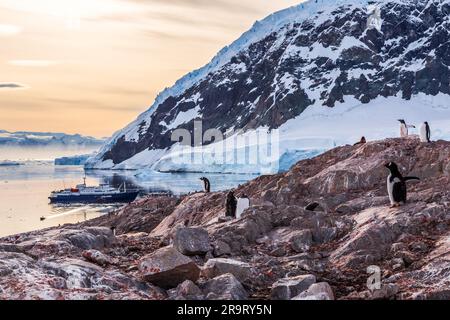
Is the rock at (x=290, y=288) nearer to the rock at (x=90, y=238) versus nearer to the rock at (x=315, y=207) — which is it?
the rock at (x=90, y=238)

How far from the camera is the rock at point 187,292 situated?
10500 millimetres

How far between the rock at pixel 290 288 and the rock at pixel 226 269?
1150 mm

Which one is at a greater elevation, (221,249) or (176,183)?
(176,183)

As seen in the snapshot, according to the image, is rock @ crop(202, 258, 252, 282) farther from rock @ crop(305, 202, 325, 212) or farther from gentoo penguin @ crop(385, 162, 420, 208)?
rock @ crop(305, 202, 325, 212)

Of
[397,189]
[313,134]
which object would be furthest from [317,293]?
[313,134]

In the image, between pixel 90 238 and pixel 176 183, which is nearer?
pixel 90 238

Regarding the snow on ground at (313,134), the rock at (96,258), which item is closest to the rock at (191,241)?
the rock at (96,258)

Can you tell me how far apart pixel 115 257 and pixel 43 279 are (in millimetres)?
3488

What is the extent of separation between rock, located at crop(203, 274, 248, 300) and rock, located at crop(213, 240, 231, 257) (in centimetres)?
367

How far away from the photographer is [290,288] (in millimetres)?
10953

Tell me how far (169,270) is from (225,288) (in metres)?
1.15

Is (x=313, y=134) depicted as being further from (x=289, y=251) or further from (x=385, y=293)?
(x=385, y=293)
